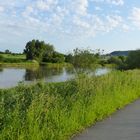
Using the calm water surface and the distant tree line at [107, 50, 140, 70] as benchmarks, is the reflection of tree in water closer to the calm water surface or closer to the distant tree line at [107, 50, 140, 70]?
the calm water surface

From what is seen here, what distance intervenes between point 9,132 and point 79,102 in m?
4.14

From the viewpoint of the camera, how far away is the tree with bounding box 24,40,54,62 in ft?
404

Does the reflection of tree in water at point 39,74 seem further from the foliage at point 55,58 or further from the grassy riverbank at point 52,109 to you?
the grassy riverbank at point 52,109

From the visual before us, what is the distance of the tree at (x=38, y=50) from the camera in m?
123

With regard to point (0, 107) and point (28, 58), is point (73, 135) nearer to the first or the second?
point (0, 107)

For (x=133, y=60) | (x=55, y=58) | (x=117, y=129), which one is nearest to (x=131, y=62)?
(x=133, y=60)

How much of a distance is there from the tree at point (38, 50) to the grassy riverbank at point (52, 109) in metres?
109

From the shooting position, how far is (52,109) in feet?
31.6

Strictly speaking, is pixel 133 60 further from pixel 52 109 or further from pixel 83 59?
pixel 52 109

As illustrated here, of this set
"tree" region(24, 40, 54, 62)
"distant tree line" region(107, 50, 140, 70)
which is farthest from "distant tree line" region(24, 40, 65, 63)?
"distant tree line" region(107, 50, 140, 70)

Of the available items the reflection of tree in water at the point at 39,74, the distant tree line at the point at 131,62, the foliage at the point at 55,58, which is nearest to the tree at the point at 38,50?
the foliage at the point at 55,58

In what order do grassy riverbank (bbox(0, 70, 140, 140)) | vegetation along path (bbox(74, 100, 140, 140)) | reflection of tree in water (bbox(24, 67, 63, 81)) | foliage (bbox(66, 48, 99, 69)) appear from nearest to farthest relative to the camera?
grassy riverbank (bbox(0, 70, 140, 140)), vegetation along path (bbox(74, 100, 140, 140)), foliage (bbox(66, 48, 99, 69)), reflection of tree in water (bbox(24, 67, 63, 81))

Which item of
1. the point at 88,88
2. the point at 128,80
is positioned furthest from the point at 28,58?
the point at 88,88

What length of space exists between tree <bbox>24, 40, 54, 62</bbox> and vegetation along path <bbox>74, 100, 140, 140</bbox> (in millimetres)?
109114
